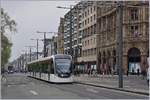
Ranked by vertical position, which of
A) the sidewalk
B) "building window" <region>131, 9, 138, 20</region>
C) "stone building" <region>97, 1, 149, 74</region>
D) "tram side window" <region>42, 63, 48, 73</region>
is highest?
"building window" <region>131, 9, 138, 20</region>

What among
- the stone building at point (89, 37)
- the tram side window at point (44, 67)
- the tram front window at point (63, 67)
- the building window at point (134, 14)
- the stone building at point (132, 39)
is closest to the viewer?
the tram front window at point (63, 67)

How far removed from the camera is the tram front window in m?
46.9

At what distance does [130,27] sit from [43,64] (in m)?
42.0

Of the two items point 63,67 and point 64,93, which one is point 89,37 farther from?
point 64,93

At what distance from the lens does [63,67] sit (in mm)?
47219

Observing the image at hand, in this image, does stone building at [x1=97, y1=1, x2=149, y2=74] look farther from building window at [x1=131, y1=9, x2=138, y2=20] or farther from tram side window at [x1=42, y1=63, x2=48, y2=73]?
tram side window at [x1=42, y1=63, x2=48, y2=73]

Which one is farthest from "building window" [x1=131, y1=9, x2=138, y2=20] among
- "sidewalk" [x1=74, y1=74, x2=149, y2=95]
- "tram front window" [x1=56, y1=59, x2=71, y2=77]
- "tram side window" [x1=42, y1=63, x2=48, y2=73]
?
"tram front window" [x1=56, y1=59, x2=71, y2=77]

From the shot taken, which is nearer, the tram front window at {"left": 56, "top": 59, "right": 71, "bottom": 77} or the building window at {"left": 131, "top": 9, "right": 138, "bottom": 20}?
the tram front window at {"left": 56, "top": 59, "right": 71, "bottom": 77}

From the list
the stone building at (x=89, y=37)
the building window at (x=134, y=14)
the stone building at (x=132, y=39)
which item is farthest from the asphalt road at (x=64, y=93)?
the stone building at (x=89, y=37)

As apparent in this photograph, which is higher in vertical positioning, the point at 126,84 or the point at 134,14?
the point at 134,14

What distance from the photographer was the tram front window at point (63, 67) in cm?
4694

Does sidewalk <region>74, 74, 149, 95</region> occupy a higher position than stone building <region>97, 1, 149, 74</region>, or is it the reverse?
stone building <region>97, 1, 149, 74</region>

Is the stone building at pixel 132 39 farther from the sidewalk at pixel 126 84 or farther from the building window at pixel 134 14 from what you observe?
the sidewalk at pixel 126 84

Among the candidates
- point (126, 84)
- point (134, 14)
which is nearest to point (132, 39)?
point (134, 14)
